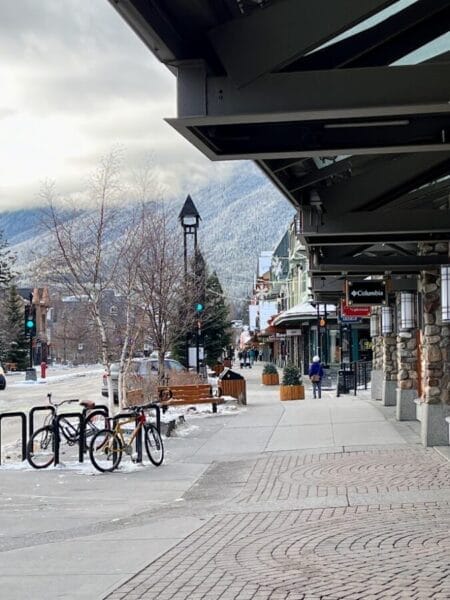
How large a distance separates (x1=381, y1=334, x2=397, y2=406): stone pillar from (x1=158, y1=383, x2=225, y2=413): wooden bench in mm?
4750

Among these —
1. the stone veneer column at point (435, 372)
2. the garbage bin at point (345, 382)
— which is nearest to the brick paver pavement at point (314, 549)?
the stone veneer column at point (435, 372)

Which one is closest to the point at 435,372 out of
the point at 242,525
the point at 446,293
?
the point at 446,293

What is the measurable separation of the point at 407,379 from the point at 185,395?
572 cm

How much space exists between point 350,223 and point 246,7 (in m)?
5.90

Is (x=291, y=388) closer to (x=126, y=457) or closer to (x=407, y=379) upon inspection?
(x=407, y=379)

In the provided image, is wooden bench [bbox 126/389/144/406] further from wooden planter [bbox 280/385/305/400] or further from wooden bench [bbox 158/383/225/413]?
wooden planter [bbox 280/385/305/400]

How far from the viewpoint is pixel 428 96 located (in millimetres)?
6062

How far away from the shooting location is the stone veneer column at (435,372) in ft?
49.7

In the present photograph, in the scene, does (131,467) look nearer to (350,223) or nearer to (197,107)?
(350,223)

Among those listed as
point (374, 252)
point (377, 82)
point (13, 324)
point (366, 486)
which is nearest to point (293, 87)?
point (377, 82)

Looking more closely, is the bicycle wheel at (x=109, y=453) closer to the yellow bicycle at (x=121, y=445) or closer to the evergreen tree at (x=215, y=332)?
the yellow bicycle at (x=121, y=445)

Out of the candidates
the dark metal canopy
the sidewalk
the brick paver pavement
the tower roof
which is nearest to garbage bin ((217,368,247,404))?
the tower roof

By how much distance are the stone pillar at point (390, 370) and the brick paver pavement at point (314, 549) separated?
39.2ft

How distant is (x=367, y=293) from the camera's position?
63.8ft
